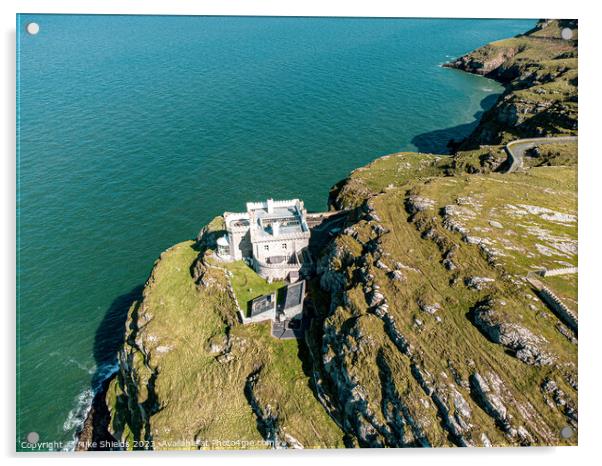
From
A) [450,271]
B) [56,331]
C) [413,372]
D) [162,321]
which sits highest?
[450,271]

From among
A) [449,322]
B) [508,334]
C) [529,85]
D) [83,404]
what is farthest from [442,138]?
[83,404]

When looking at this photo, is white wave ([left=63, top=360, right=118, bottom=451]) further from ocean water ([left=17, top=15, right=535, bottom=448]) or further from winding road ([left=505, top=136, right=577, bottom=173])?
winding road ([left=505, top=136, right=577, bottom=173])

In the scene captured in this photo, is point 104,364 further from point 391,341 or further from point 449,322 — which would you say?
point 449,322

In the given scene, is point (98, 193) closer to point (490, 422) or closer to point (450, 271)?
point (450, 271)

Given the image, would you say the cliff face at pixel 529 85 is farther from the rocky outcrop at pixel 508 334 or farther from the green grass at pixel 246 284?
the green grass at pixel 246 284

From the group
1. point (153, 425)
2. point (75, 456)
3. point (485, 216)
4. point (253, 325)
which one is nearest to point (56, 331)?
point (153, 425)
